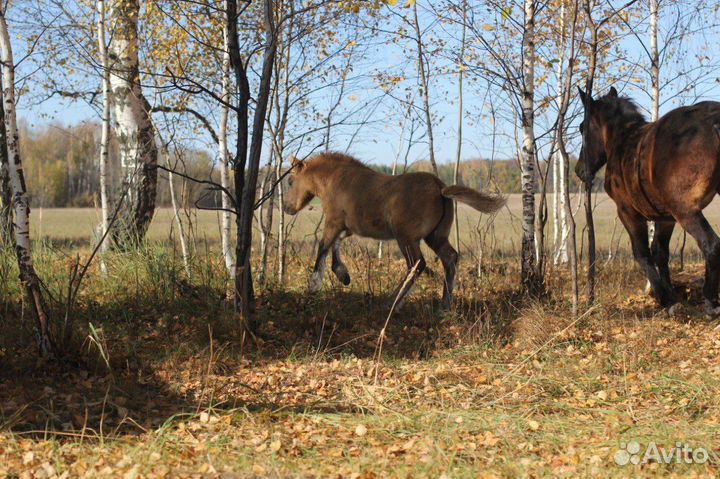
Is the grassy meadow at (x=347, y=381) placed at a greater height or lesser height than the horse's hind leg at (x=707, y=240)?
lesser

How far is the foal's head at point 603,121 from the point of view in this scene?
9352 millimetres

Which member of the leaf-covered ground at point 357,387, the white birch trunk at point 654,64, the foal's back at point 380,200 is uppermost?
the white birch trunk at point 654,64

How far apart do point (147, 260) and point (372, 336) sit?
310 centimetres

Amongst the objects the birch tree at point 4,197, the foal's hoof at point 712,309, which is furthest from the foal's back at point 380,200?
the birch tree at point 4,197

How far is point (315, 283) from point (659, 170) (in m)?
4.27

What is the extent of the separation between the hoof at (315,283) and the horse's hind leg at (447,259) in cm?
146

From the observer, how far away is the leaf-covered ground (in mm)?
5008

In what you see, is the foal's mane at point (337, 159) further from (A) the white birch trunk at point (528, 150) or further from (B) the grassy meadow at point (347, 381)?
(A) the white birch trunk at point (528, 150)

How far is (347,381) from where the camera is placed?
274 inches

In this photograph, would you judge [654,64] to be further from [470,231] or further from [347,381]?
[347,381]

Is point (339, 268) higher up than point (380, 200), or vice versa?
point (380, 200)

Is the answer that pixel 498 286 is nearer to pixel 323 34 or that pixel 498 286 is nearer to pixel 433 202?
pixel 433 202

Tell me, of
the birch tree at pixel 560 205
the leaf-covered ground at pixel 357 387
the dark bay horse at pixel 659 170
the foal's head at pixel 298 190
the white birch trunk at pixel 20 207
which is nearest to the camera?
the leaf-covered ground at pixel 357 387

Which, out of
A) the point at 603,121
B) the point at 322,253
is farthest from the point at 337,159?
the point at 603,121
